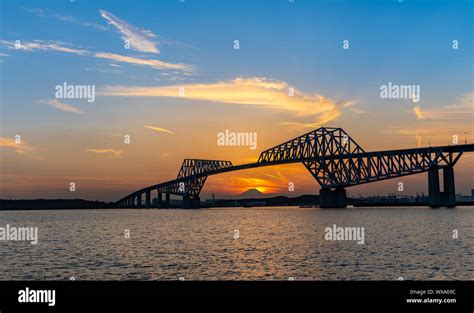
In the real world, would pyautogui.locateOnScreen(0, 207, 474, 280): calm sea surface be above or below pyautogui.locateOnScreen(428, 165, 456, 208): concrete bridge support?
below

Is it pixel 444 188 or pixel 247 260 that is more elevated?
pixel 444 188

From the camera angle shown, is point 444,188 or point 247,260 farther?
point 444,188

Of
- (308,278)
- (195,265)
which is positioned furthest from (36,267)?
(308,278)

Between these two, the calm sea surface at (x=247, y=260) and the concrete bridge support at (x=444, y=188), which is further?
the concrete bridge support at (x=444, y=188)

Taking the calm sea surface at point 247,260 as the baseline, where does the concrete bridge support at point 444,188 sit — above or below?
above

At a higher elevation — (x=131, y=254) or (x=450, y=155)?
(x=450, y=155)

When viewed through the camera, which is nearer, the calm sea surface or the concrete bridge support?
the calm sea surface
